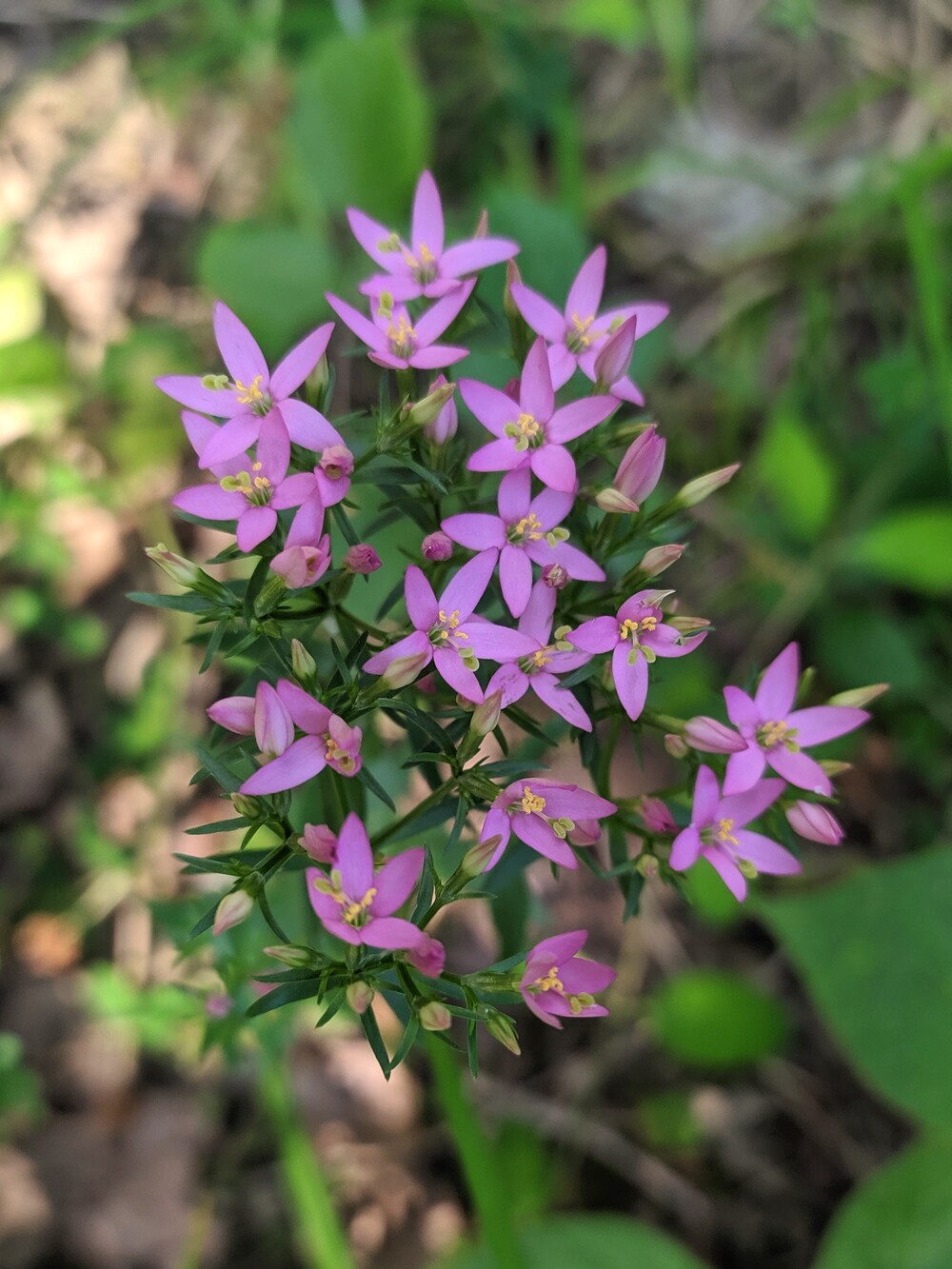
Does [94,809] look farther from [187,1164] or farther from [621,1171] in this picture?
[621,1171]

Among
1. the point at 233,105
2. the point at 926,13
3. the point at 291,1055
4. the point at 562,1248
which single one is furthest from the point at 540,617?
the point at 926,13

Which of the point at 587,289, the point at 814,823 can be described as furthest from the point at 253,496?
the point at 814,823

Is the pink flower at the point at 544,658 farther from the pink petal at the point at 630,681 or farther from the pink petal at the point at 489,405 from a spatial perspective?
the pink petal at the point at 489,405

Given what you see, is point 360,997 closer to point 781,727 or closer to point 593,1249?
point 781,727

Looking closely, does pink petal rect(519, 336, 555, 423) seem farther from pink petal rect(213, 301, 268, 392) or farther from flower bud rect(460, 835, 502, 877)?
flower bud rect(460, 835, 502, 877)

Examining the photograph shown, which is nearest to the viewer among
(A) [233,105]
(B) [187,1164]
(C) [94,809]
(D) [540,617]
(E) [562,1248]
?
(D) [540,617]

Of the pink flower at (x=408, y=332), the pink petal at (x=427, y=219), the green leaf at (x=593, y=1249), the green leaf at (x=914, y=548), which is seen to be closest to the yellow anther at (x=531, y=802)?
the pink flower at (x=408, y=332)

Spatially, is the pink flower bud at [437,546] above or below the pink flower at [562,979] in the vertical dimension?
above
